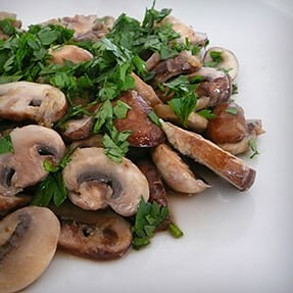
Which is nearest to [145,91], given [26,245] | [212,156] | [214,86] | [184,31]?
[214,86]

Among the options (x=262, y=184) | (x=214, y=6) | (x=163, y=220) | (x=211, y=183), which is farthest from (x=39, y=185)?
(x=214, y=6)

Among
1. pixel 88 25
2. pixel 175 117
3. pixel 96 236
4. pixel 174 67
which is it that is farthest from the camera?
pixel 88 25

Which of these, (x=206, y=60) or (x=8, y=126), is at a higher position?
(x=206, y=60)

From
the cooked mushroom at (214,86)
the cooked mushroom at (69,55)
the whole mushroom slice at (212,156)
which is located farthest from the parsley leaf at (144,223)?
the cooked mushroom at (69,55)

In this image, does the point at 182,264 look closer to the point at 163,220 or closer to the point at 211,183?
the point at 163,220

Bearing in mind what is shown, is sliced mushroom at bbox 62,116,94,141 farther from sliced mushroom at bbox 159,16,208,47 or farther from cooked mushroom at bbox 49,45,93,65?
sliced mushroom at bbox 159,16,208,47

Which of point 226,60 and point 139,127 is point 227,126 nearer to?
point 139,127

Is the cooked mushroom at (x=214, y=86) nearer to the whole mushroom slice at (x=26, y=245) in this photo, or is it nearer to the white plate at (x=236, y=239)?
the white plate at (x=236, y=239)
